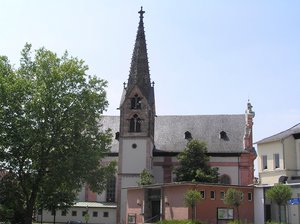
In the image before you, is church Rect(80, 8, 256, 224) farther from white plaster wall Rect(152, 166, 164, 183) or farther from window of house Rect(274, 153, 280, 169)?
window of house Rect(274, 153, 280, 169)

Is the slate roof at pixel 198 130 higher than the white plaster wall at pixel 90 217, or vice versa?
the slate roof at pixel 198 130

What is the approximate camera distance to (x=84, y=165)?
39844 millimetres

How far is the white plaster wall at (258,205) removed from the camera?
1614 inches

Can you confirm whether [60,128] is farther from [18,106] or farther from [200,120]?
[200,120]

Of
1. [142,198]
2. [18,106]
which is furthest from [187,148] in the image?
[18,106]

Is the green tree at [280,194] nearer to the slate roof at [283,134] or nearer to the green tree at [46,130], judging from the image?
the slate roof at [283,134]

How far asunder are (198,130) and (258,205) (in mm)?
20534

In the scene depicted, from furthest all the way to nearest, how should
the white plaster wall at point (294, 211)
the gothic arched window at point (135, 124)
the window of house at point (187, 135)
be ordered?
the window of house at point (187, 135)
the gothic arched window at point (135, 124)
the white plaster wall at point (294, 211)

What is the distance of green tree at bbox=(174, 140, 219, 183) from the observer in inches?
2062

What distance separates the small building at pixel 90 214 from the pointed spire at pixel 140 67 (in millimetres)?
14952

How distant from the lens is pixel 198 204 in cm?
3978

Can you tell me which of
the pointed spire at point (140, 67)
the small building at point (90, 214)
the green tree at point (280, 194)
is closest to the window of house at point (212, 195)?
the green tree at point (280, 194)

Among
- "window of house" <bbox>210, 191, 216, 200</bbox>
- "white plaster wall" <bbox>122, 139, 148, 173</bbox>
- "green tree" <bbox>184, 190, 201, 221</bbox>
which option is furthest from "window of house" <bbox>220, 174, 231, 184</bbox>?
"green tree" <bbox>184, 190, 201, 221</bbox>

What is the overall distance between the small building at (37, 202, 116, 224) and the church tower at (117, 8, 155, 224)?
11.4 ft
